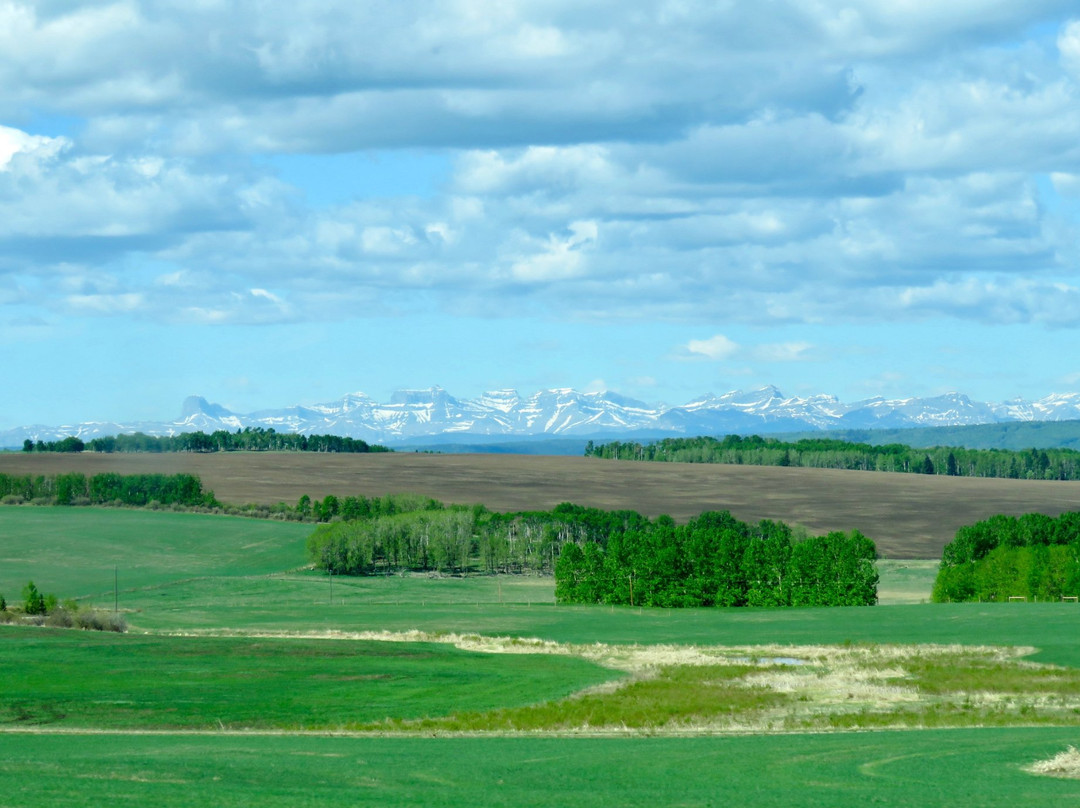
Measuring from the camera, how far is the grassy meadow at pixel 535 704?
2445 cm

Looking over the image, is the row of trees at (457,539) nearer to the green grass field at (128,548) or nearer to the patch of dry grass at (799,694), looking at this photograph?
the green grass field at (128,548)

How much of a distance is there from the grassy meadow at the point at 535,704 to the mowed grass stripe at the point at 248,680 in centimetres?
21

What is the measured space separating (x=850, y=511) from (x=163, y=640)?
12178cm

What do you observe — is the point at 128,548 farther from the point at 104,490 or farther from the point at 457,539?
the point at 104,490

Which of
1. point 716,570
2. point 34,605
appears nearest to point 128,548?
point 34,605

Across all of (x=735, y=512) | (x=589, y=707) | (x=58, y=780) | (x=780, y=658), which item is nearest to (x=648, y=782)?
(x=58, y=780)

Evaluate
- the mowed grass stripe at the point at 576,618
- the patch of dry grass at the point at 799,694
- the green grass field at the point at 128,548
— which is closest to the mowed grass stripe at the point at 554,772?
the patch of dry grass at the point at 799,694

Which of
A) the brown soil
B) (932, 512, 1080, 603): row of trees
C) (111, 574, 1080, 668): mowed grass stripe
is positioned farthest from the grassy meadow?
the brown soil

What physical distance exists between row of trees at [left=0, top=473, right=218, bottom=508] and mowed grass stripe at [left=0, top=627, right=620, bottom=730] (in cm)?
10179

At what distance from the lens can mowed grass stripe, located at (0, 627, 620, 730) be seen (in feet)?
141

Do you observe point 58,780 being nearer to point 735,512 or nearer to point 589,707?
point 589,707

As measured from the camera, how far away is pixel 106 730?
128ft

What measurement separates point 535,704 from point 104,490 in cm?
13038

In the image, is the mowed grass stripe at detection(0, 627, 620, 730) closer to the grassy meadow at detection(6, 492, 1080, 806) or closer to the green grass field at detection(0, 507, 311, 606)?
the grassy meadow at detection(6, 492, 1080, 806)
